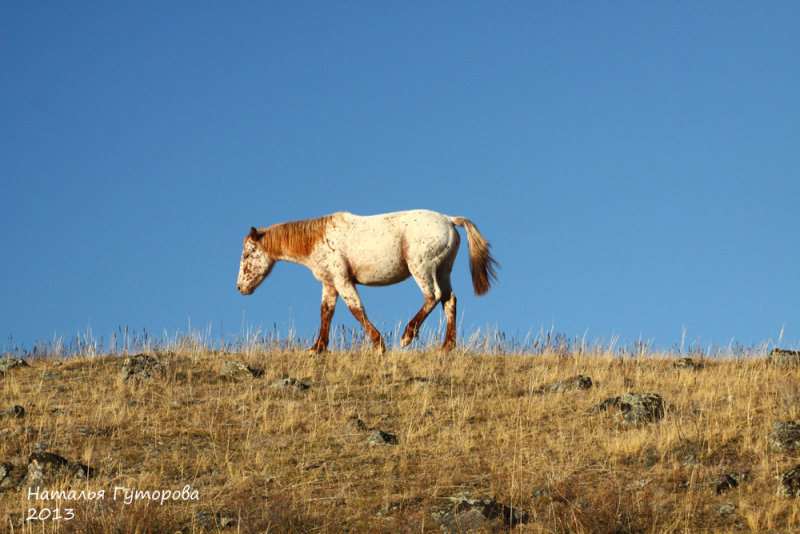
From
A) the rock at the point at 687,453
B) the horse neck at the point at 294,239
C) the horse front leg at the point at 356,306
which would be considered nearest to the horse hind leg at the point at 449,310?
the horse front leg at the point at 356,306

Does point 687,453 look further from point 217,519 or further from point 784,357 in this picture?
point 784,357

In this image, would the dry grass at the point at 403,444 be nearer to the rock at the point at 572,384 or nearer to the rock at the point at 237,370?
the rock at the point at 237,370

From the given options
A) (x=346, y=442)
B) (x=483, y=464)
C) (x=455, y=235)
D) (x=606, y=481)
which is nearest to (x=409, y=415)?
(x=346, y=442)

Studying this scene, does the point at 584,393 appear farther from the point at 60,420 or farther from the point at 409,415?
the point at 60,420

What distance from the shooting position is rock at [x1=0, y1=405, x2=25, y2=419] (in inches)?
419

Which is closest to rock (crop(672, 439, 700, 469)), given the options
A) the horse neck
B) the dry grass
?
the dry grass

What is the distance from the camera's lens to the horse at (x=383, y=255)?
14305mm

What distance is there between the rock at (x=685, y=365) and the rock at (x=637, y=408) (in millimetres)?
3177

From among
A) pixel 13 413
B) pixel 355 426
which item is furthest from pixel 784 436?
pixel 13 413

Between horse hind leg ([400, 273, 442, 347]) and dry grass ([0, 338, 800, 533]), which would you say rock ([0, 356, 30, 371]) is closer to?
dry grass ([0, 338, 800, 533])

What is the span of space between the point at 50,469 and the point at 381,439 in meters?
3.46

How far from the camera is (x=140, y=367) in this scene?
13.0 m

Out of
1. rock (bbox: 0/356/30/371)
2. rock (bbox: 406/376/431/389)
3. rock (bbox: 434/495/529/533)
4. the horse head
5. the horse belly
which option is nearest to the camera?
rock (bbox: 434/495/529/533)

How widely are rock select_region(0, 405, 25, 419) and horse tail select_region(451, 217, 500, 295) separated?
8.07m
